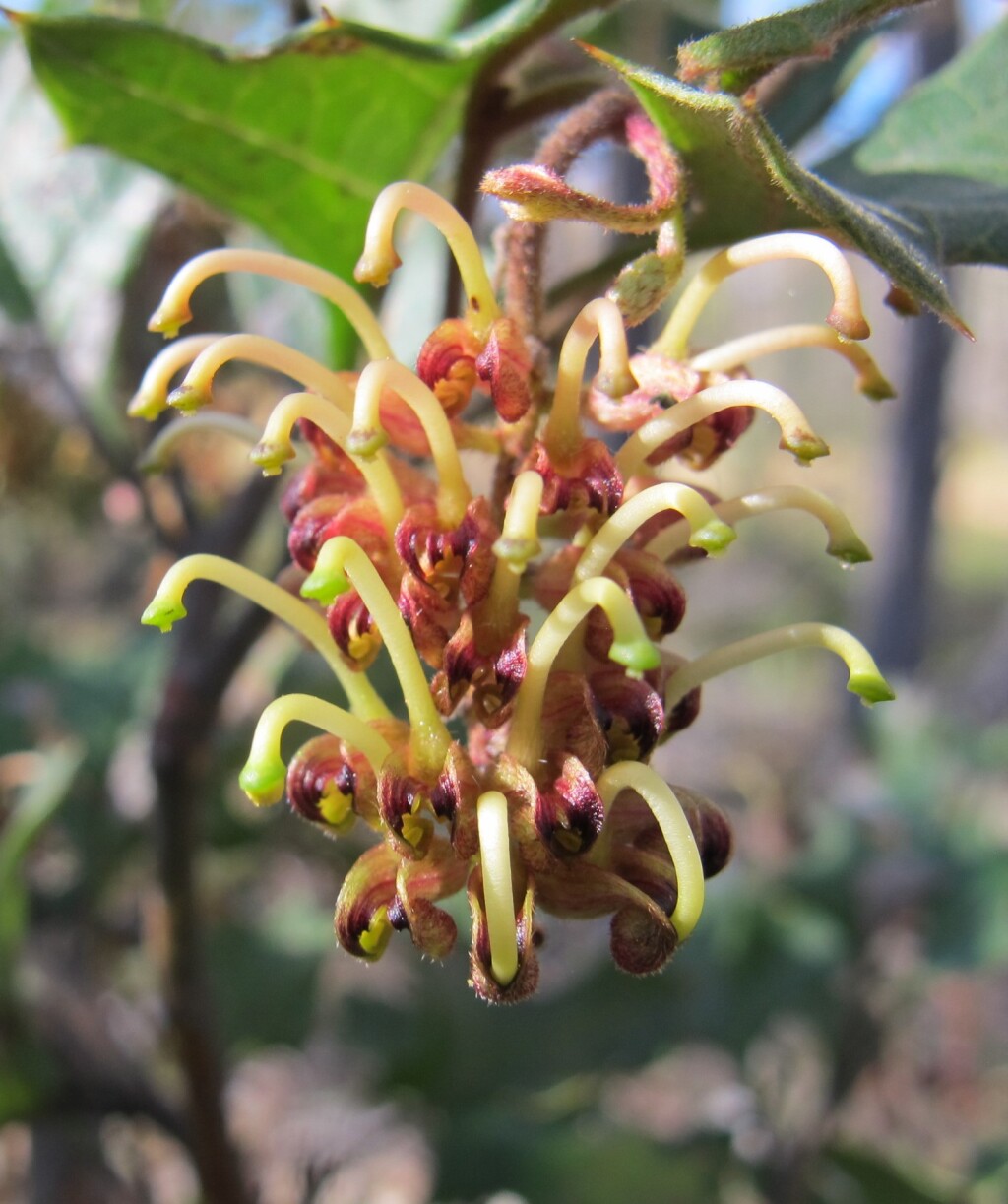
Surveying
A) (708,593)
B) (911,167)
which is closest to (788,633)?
(911,167)

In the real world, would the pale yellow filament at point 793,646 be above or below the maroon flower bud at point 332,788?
above

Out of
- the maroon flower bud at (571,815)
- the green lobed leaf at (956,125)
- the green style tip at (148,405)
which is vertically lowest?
the maroon flower bud at (571,815)

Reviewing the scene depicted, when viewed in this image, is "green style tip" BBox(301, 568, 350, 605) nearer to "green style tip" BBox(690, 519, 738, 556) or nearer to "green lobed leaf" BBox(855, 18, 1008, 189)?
"green style tip" BBox(690, 519, 738, 556)

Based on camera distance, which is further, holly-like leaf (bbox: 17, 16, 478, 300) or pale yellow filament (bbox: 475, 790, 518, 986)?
holly-like leaf (bbox: 17, 16, 478, 300)

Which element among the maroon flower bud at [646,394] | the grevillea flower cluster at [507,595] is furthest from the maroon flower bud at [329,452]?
the maroon flower bud at [646,394]

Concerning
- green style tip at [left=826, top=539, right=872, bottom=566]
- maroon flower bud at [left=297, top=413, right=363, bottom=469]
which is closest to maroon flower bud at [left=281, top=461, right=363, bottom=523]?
maroon flower bud at [left=297, top=413, right=363, bottom=469]

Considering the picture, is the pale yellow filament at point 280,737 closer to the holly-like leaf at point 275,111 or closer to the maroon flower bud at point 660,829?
the maroon flower bud at point 660,829
